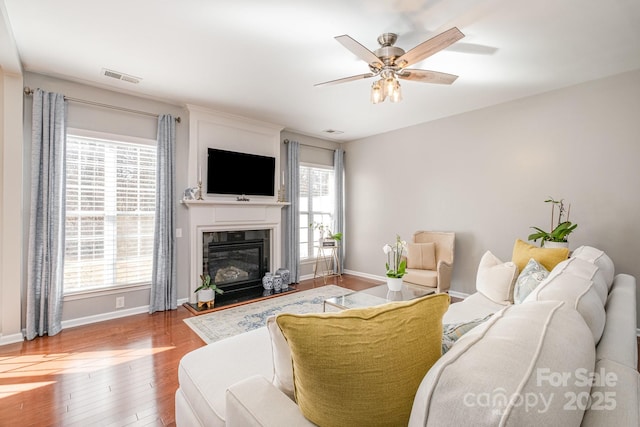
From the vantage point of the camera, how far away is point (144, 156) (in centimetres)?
376

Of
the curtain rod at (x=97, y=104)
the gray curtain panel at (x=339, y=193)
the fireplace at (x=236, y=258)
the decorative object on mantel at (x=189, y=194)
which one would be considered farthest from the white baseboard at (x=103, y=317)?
the gray curtain panel at (x=339, y=193)

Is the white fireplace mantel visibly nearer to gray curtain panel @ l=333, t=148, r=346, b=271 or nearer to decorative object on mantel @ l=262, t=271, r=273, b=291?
decorative object on mantel @ l=262, t=271, r=273, b=291

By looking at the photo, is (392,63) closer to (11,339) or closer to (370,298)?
Answer: (370,298)

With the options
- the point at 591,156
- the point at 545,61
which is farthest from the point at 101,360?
the point at 591,156

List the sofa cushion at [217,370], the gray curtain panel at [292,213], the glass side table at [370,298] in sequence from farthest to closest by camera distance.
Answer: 1. the gray curtain panel at [292,213]
2. the glass side table at [370,298]
3. the sofa cushion at [217,370]

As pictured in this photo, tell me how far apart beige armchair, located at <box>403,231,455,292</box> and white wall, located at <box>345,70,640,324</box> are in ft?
0.73

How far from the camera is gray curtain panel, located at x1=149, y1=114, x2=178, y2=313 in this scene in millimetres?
3734

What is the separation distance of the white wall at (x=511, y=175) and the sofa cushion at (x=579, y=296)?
2.78 metres

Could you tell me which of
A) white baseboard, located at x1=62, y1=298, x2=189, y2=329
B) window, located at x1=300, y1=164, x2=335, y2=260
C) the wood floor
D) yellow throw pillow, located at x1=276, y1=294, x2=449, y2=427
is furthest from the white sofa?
window, located at x1=300, y1=164, x2=335, y2=260

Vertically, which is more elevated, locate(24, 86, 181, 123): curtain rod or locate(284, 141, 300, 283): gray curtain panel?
locate(24, 86, 181, 123): curtain rod

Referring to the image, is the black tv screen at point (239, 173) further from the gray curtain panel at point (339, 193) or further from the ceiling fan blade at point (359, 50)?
the ceiling fan blade at point (359, 50)

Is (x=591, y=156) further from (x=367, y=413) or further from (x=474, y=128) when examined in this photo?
(x=367, y=413)

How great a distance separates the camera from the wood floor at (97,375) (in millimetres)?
1901

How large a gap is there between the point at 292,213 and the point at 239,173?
1218 millimetres
